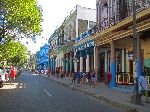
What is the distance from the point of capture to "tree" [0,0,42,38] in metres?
32.8

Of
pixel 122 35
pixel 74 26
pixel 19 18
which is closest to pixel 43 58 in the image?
pixel 74 26

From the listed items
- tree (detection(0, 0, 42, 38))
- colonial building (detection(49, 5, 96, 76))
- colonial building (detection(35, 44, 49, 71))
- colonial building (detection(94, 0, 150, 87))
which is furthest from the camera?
colonial building (detection(35, 44, 49, 71))

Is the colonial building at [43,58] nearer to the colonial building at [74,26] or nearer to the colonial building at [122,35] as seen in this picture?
the colonial building at [74,26]

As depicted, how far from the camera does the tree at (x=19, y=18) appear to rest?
3284cm

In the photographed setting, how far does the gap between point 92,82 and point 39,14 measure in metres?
8.83

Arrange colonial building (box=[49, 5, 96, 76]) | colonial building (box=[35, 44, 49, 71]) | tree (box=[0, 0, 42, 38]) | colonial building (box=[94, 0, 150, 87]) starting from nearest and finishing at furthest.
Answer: colonial building (box=[94, 0, 150, 87])
tree (box=[0, 0, 42, 38])
colonial building (box=[49, 5, 96, 76])
colonial building (box=[35, 44, 49, 71])

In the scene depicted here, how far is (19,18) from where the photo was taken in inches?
1372

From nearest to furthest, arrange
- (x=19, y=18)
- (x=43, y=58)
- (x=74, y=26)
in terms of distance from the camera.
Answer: (x=19, y=18), (x=74, y=26), (x=43, y=58)

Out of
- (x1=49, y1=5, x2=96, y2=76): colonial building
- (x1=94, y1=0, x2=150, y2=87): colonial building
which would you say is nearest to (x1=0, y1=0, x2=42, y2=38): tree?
(x1=94, y1=0, x2=150, y2=87): colonial building

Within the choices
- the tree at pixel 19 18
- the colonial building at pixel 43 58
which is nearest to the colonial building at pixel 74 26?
the tree at pixel 19 18

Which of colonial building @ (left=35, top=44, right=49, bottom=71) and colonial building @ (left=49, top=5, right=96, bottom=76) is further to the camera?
colonial building @ (left=35, top=44, right=49, bottom=71)

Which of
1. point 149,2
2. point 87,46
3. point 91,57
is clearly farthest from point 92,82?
point 149,2

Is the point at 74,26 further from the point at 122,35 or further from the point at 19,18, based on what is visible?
the point at 122,35

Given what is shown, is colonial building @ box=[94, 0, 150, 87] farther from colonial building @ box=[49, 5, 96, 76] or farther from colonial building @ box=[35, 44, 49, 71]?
colonial building @ box=[35, 44, 49, 71]
